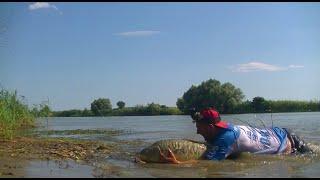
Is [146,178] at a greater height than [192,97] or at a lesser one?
lesser

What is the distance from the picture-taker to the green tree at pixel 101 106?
7619cm

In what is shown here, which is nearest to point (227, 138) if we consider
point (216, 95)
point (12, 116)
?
point (12, 116)

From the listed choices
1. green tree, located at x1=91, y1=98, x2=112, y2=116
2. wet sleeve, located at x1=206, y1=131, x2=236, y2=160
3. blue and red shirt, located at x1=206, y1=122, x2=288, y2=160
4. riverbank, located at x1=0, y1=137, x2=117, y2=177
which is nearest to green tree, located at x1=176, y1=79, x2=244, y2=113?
green tree, located at x1=91, y1=98, x2=112, y2=116

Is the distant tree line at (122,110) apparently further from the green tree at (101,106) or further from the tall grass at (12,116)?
the tall grass at (12,116)

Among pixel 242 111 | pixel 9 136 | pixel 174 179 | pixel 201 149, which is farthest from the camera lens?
pixel 242 111

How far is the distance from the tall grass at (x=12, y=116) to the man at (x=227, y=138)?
604cm

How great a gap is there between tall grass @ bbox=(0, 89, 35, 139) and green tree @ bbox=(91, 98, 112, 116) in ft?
161

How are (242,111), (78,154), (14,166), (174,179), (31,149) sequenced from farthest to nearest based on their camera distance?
1. (242,111)
2. (31,149)
3. (78,154)
4. (14,166)
5. (174,179)

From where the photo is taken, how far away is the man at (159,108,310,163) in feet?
30.6

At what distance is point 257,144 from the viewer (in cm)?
995

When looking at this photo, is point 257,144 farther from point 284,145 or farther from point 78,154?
point 78,154

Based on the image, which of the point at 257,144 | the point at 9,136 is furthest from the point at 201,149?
the point at 9,136

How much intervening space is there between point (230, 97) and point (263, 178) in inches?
1828

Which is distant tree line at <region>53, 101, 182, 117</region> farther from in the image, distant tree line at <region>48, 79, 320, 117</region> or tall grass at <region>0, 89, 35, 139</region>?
tall grass at <region>0, 89, 35, 139</region>
